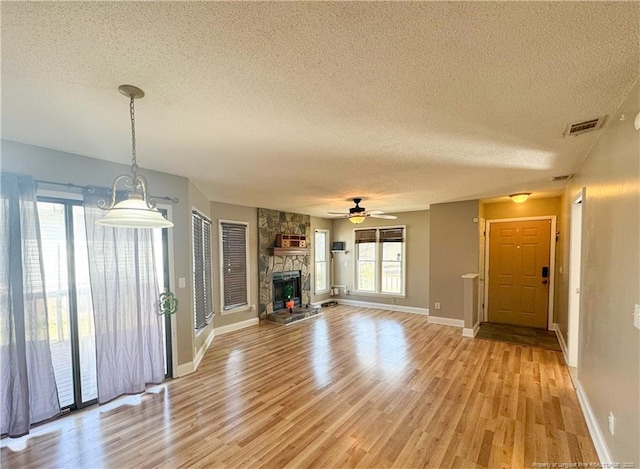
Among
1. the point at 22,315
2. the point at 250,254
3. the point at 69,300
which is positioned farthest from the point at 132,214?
the point at 250,254

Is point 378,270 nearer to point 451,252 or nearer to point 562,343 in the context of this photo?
point 451,252

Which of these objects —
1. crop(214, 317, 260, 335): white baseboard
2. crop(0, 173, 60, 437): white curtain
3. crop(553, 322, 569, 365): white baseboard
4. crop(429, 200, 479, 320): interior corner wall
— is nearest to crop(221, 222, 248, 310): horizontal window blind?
crop(214, 317, 260, 335): white baseboard

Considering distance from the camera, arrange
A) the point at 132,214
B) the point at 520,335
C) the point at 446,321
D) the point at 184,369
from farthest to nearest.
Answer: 1. the point at 446,321
2. the point at 520,335
3. the point at 184,369
4. the point at 132,214

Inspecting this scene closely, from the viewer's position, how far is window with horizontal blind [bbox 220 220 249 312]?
5406 mm

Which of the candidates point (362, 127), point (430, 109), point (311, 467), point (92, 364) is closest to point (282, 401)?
point (311, 467)

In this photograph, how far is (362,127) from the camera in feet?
6.78

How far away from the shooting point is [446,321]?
5629 mm

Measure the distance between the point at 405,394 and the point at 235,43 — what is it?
340cm

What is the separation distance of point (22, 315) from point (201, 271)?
2.20 meters

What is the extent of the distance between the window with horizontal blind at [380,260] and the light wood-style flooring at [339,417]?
3.12 metres

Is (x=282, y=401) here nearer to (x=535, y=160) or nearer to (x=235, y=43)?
(x=235, y=43)

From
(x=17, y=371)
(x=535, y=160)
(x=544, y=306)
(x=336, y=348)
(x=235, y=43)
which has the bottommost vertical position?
(x=336, y=348)

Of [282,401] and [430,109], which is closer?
[430,109]

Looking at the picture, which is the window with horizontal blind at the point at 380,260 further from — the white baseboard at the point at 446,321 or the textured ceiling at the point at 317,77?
the textured ceiling at the point at 317,77
